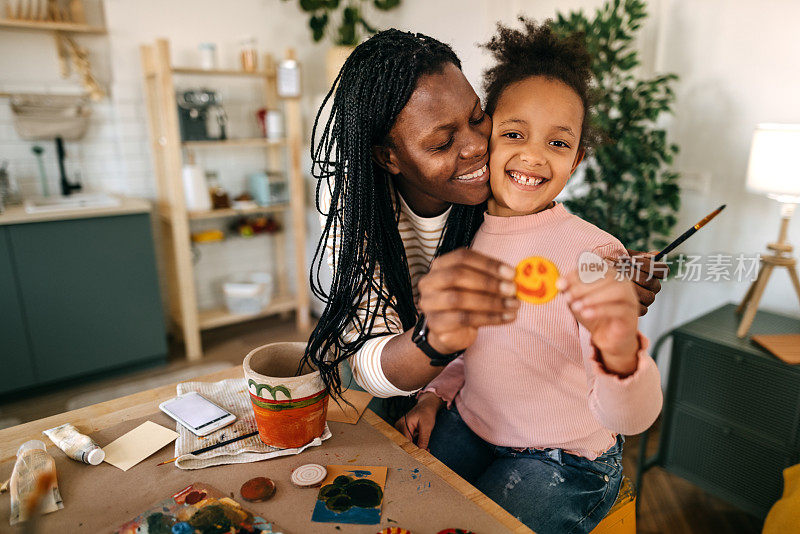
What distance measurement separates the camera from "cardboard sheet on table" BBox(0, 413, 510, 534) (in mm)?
735

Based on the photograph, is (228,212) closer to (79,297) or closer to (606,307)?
(79,297)

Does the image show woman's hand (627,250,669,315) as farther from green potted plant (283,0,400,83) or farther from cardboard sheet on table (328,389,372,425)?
green potted plant (283,0,400,83)

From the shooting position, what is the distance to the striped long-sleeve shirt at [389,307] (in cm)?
101

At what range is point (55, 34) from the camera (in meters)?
2.84

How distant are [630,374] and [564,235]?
311mm

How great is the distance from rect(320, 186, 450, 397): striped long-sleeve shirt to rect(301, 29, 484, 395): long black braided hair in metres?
0.01

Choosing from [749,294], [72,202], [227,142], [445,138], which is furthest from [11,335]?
[749,294]

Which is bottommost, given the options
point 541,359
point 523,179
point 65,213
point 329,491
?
point 329,491

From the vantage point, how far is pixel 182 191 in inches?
115

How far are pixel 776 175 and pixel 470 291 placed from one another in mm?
1531

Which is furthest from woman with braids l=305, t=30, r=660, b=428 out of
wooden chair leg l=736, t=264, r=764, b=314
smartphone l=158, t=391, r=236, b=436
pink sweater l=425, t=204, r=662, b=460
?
wooden chair leg l=736, t=264, r=764, b=314

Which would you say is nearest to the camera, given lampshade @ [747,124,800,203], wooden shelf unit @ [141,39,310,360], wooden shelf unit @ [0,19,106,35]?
lampshade @ [747,124,800,203]

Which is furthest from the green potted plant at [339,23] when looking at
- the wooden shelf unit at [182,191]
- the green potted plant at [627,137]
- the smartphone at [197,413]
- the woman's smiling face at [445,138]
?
the smartphone at [197,413]

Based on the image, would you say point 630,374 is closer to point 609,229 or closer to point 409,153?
point 409,153
